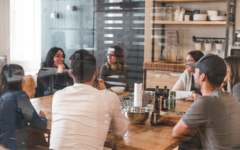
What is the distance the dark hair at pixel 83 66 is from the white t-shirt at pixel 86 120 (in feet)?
0.15

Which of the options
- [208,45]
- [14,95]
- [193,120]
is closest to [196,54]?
[208,45]

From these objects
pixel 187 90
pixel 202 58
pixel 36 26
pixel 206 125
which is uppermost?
pixel 36 26

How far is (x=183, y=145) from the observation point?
1.16 metres

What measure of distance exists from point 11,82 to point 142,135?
711 millimetres

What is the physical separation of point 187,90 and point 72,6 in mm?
683

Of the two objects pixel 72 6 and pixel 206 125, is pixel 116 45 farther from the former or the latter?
pixel 206 125

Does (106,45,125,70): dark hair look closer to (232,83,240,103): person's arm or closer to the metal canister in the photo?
the metal canister

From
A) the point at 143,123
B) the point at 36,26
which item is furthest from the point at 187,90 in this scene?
the point at 36,26

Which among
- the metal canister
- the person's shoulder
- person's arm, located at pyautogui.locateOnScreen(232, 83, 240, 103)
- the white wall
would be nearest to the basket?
the metal canister

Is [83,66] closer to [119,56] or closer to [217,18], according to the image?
[119,56]

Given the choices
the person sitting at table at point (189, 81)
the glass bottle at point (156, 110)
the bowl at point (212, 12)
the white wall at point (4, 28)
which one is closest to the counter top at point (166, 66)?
the person sitting at table at point (189, 81)

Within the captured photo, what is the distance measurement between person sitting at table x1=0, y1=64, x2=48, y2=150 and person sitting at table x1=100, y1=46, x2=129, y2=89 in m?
0.42

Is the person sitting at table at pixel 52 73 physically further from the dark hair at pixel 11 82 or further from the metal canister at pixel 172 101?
the metal canister at pixel 172 101

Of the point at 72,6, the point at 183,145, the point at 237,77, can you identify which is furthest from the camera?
the point at 72,6
